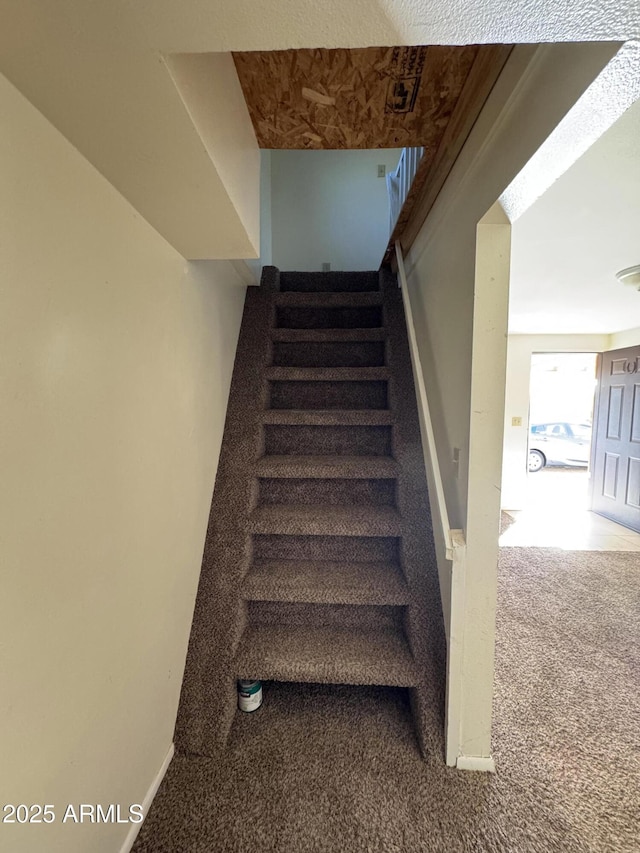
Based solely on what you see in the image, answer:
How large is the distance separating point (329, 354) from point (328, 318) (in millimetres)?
367

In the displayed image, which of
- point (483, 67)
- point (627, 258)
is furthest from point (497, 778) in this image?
point (627, 258)

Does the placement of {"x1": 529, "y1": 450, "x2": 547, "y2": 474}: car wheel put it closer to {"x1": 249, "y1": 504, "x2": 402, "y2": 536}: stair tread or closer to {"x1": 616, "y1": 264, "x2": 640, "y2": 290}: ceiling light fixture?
{"x1": 616, "y1": 264, "x2": 640, "y2": 290}: ceiling light fixture

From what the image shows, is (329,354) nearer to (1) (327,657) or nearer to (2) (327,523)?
(2) (327,523)

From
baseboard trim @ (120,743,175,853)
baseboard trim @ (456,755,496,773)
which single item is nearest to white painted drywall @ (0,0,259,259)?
baseboard trim @ (120,743,175,853)

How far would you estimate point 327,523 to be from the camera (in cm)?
158

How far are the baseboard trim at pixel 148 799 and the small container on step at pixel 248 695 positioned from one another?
10.8 inches

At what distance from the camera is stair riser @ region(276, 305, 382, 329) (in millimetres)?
2457

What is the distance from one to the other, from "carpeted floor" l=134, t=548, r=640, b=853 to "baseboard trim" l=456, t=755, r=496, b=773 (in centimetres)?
2

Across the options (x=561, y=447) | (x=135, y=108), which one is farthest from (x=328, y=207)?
(x=561, y=447)

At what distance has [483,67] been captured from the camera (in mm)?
989

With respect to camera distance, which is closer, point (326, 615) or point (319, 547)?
point (326, 615)

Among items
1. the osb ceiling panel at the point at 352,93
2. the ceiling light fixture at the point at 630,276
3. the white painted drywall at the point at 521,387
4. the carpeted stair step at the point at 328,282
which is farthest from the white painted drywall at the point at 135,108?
the white painted drywall at the point at 521,387

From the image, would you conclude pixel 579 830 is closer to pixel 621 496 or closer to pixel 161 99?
pixel 161 99

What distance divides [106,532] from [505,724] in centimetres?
169
